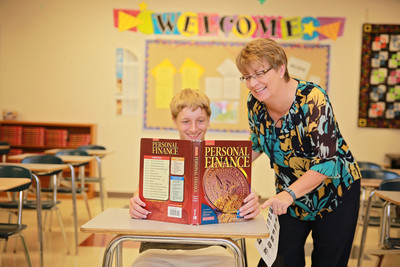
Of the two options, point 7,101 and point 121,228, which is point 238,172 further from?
point 7,101

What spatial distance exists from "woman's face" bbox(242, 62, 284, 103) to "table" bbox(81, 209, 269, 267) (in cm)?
45

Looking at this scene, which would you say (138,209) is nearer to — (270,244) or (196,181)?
(196,181)

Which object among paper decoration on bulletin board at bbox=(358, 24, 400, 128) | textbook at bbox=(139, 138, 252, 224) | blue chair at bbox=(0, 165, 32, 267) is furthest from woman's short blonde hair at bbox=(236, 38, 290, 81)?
paper decoration on bulletin board at bbox=(358, 24, 400, 128)

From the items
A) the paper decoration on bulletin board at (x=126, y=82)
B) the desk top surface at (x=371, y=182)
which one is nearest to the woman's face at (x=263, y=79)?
the desk top surface at (x=371, y=182)

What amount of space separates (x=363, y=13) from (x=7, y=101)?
16.8ft

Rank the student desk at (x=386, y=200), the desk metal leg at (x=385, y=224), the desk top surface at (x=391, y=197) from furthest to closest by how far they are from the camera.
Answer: the desk metal leg at (x=385, y=224) → the student desk at (x=386, y=200) → the desk top surface at (x=391, y=197)

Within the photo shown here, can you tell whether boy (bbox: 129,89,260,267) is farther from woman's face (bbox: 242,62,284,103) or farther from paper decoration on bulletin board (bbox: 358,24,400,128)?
paper decoration on bulletin board (bbox: 358,24,400,128)

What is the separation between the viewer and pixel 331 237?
5.83 ft

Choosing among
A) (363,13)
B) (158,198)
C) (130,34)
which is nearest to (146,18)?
(130,34)

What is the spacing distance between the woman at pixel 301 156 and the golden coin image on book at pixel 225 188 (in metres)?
0.10

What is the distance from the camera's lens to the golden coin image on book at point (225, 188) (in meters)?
1.51

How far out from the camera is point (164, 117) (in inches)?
255

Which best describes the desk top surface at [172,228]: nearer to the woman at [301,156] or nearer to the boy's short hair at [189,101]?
the woman at [301,156]

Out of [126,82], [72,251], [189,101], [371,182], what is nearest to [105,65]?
[126,82]
